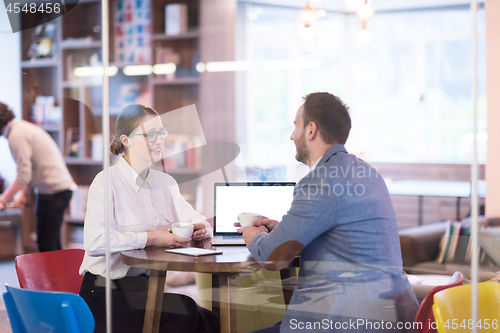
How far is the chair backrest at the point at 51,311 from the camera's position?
1556 mm

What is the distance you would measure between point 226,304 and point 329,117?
34.4 inches

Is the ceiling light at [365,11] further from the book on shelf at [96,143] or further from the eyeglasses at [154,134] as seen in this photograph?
the book on shelf at [96,143]

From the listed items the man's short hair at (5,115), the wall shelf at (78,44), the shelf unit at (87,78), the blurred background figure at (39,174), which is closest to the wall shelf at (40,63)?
the shelf unit at (87,78)

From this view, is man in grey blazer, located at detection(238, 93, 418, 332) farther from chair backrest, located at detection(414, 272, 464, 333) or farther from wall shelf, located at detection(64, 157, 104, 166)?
wall shelf, located at detection(64, 157, 104, 166)

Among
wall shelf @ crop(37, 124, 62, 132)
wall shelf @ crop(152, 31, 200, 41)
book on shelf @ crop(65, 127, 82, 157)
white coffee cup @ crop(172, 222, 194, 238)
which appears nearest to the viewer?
white coffee cup @ crop(172, 222, 194, 238)

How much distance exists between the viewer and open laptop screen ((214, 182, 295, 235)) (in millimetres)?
1924

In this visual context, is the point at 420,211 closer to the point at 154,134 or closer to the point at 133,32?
the point at 154,134

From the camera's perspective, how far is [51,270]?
209 cm

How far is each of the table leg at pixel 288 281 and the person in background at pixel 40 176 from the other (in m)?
1.59

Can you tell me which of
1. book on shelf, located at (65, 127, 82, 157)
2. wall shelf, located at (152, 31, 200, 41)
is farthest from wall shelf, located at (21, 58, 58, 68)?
wall shelf, located at (152, 31, 200, 41)

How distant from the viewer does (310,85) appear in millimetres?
2117

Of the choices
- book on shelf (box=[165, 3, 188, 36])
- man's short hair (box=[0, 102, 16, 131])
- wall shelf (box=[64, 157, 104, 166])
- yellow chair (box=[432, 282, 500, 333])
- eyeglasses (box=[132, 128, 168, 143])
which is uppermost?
book on shelf (box=[165, 3, 188, 36])

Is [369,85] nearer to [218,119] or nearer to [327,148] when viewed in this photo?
[327,148]

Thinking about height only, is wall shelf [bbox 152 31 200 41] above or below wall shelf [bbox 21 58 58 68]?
above
